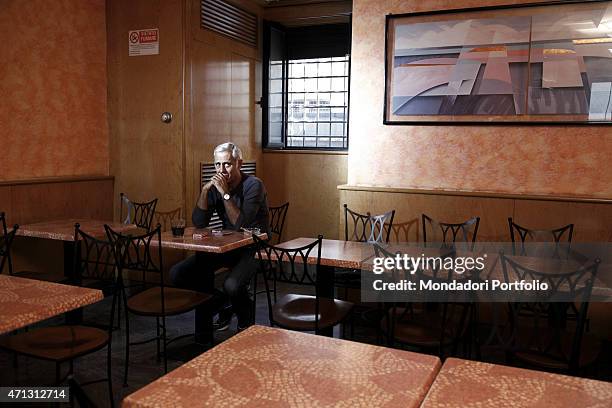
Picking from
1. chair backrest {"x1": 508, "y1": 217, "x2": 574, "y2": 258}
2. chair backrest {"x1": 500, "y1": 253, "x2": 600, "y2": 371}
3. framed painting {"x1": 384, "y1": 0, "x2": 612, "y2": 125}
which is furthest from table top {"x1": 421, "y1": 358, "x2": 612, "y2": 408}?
framed painting {"x1": 384, "y1": 0, "x2": 612, "y2": 125}

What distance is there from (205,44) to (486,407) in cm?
454

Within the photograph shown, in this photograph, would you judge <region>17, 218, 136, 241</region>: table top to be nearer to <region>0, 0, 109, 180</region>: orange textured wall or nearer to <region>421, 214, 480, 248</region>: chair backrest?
<region>0, 0, 109, 180</region>: orange textured wall

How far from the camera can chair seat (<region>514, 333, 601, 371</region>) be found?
2408mm

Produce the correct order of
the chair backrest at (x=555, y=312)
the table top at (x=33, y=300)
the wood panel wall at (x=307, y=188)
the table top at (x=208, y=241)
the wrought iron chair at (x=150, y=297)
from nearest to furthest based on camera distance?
the table top at (x=33, y=300) → the chair backrest at (x=555, y=312) → the wrought iron chair at (x=150, y=297) → the table top at (x=208, y=241) → the wood panel wall at (x=307, y=188)

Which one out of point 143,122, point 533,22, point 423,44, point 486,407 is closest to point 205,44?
point 143,122

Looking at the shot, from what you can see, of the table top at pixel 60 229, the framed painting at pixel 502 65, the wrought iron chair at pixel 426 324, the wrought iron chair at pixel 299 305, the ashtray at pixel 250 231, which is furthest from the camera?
the framed painting at pixel 502 65

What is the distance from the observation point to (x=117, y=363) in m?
3.36

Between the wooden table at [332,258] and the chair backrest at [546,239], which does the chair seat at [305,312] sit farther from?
the chair backrest at [546,239]

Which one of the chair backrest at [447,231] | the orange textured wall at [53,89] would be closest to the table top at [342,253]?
the chair backrest at [447,231]

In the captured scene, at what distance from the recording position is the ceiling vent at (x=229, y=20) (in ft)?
16.9

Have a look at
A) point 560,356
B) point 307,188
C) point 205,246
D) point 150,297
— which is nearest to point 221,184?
point 205,246

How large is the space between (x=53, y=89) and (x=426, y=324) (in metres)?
3.75

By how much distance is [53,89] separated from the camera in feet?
15.3

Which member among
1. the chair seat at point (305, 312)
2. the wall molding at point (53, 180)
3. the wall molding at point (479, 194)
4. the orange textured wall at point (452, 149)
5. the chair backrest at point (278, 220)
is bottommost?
the chair seat at point (305, 312)
